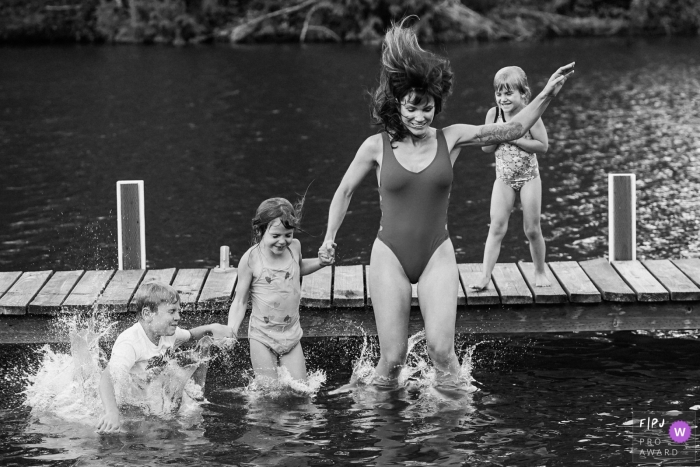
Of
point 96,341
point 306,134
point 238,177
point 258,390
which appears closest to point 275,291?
point 258,390

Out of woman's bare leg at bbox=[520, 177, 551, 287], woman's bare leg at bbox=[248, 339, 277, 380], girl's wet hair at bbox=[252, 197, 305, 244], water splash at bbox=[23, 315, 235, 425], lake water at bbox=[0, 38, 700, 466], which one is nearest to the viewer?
lake water at bbox=[0, 38, 700, 466]

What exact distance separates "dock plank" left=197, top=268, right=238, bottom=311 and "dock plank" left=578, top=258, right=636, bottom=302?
121 inches

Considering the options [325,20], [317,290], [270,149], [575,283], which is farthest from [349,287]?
[325,20]

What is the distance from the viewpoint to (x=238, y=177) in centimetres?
1739

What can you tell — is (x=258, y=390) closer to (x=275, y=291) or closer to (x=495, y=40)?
(x=275, y=291)

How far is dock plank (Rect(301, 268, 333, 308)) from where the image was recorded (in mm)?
8648

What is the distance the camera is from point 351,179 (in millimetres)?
6938

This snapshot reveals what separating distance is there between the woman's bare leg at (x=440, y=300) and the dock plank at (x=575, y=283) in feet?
6.66

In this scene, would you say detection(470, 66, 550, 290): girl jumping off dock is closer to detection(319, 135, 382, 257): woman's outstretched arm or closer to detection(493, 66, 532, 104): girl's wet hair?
detection(493, 66, 532, 104): girl's wet hair

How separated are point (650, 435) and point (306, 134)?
14.5 meters

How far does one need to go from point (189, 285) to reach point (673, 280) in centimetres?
410

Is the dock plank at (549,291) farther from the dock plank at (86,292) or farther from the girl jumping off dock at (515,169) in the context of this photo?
the dock plank at (86,292)

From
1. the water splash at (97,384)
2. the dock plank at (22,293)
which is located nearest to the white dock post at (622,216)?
the water splash at (97,384)

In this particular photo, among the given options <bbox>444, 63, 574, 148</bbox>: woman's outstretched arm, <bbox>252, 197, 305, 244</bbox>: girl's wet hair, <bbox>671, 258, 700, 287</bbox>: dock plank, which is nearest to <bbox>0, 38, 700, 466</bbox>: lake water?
<bbox>671, 258, 700, 287</bbox>: dock plank
